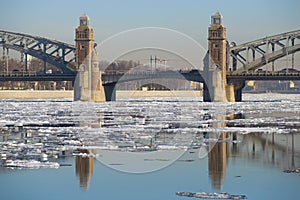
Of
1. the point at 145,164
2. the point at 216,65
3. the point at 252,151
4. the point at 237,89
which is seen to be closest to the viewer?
the point at 145,164

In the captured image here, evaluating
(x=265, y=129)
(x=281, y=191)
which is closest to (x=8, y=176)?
(x=281, y=191)

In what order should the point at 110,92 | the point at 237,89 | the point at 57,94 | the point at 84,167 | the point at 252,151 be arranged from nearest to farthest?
the point at 84,167 → the point at 252,151 → the point at 237,89 → the point at 110,92 → the point at 57,94

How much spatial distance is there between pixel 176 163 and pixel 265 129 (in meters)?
14.0

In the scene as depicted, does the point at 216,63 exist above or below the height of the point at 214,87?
above

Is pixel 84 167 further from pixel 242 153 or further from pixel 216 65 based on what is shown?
pixel 216 65

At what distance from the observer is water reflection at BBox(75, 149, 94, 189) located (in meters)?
18.8

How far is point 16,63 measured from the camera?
145375mm

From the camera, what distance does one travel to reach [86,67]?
103 m

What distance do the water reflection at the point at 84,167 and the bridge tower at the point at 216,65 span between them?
73.6m

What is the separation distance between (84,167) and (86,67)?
272 ft

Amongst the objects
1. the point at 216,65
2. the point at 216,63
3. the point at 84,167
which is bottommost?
the point at 84,167

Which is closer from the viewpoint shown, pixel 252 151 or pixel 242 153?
pixel 242 153

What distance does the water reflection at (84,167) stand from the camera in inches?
740

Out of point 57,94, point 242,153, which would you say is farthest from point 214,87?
point 242,153
